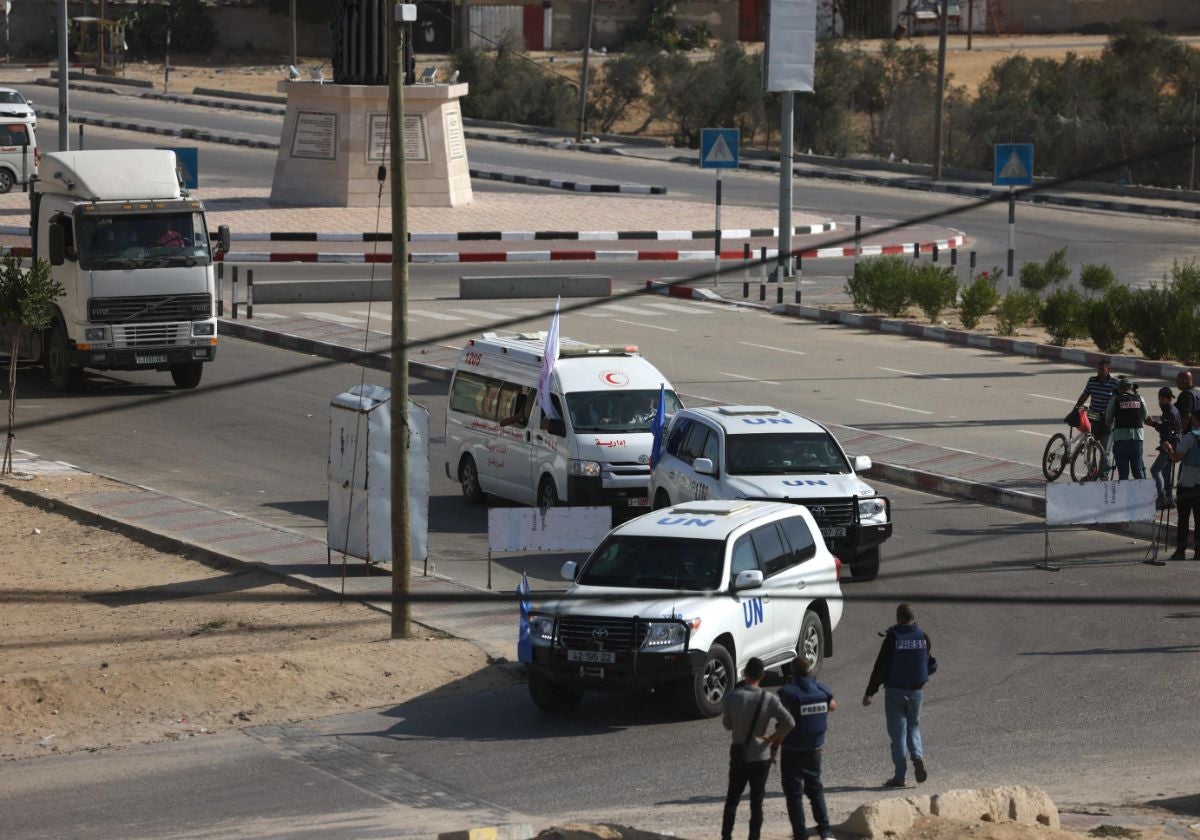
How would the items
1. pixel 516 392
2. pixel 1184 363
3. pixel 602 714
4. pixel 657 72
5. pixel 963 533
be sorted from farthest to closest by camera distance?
pixel 657 72
pixel 1184 363
pixel 516 392
pixel 963 533
pixel 602 714

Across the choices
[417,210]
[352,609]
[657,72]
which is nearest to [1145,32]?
[657,72]

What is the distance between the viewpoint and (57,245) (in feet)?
87.7

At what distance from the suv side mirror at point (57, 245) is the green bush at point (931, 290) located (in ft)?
48.8

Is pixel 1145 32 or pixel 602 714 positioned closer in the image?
pixel 602 714

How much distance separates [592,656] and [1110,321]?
61.8ft

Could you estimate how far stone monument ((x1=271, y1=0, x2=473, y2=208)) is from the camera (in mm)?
44781

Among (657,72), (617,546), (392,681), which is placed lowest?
(392,681)

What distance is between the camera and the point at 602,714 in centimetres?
1442

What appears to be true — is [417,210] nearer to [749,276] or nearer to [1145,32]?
[749,276]

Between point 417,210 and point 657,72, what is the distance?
2729 cm

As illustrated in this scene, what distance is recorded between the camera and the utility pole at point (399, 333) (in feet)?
52.3

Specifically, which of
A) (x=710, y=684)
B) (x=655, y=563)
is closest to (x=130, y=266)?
(x=655, y=563)

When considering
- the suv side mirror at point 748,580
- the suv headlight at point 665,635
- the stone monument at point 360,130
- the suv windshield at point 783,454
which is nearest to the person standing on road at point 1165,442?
the suv windshield at point 783,454

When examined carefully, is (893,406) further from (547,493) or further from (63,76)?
(63,76)
